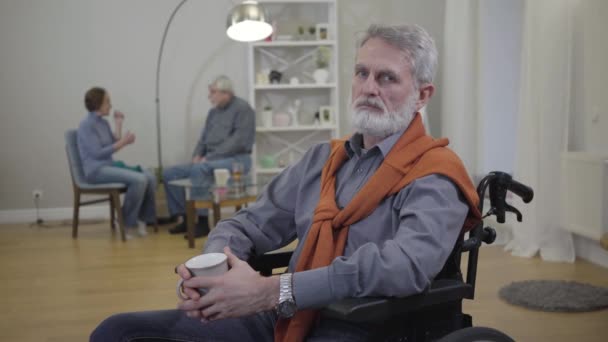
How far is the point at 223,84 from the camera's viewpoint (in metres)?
5.48

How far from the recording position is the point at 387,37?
4.81ft

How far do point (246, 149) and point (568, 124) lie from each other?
278 centimetres

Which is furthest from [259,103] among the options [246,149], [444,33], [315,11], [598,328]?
[598,328]

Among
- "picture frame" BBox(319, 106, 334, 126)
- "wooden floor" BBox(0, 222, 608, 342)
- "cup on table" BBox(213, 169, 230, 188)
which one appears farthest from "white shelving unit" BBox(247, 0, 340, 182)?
"wooden floor" BBox(0, 222, 608, 342)

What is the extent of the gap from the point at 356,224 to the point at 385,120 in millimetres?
260

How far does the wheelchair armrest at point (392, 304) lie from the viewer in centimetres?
118

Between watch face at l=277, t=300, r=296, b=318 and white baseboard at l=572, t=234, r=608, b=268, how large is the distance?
115 inches

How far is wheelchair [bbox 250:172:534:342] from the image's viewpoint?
1201 millimetres

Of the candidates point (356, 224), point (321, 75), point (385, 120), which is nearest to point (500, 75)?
point (321, 75)

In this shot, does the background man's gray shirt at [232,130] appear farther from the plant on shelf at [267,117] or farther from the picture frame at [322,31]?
the picture frame at [322,31]

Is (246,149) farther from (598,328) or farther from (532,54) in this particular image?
(598,328)

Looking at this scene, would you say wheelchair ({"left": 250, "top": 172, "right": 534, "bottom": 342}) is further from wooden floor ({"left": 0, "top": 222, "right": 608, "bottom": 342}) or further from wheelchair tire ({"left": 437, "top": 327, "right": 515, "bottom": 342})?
wooden floor ({"left": 0, "top": 222, "right": 608, "bottom": 342})

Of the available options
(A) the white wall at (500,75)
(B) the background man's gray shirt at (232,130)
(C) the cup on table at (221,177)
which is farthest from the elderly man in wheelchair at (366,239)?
(B) the background man's gray shirt at (232,130)

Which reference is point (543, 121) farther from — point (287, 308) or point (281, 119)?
point (287, 308)
